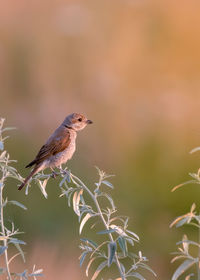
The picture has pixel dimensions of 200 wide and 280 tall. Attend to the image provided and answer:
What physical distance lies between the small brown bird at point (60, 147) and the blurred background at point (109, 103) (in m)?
2.13

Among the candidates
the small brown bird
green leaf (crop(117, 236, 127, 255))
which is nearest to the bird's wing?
the small brown bird

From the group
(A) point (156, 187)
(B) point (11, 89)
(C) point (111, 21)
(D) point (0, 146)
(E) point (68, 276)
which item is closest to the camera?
(D) point (0, 146)

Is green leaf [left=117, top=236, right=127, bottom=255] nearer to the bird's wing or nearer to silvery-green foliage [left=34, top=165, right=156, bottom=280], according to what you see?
silvery-green foliage [left=34, top=165, right=156, bottom=280]

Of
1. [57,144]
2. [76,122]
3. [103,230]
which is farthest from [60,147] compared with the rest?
[103,230]

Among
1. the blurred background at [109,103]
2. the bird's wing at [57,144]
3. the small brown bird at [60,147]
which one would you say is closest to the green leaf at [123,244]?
the small brown bird at [60,147]

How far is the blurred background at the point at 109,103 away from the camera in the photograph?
9008 millimetres

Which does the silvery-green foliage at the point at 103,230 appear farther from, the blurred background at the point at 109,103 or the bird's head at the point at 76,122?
the blurred background at the point at 109,103

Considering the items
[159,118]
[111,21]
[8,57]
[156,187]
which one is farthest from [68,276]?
[111,21]

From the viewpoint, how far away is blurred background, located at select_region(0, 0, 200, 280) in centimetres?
901

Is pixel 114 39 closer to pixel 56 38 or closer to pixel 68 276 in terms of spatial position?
pixel 56 38

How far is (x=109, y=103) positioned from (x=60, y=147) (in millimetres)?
6695

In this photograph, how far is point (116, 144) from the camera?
11.0m

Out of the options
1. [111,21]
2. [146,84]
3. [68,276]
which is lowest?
[68,276]

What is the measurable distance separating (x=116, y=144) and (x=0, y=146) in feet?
23.6
